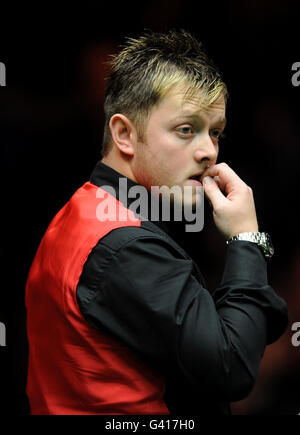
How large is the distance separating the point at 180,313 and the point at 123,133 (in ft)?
1.73

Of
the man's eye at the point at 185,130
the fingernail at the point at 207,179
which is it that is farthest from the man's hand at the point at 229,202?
the man's eye at the point at 185,130

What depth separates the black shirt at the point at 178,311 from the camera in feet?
3.26

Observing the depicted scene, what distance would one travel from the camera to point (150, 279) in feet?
3.36

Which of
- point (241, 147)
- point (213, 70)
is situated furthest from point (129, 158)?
point (241, 147)

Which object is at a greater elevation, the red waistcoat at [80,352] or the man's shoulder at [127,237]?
the man's shoulder at [127,237]

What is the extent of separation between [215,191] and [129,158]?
0.24 m

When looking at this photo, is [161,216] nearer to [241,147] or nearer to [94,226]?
[94,226]

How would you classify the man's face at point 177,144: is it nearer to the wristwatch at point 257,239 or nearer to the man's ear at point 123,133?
the man's ear at point 123,133

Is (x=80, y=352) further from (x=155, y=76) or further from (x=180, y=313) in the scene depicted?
(x=155, y=76)

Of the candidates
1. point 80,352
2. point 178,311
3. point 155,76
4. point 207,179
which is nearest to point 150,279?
point 178,311

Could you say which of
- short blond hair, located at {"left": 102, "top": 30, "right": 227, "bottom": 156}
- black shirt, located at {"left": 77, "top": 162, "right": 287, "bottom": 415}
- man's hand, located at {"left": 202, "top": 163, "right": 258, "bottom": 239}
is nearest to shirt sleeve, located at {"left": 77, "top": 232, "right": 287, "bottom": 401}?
black shirt, located at {"left": 77, "top": 162, "right": 287, "bottom": 415}

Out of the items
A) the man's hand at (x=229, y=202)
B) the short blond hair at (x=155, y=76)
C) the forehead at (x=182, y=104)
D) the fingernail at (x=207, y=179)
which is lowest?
the man's hand at (x=229, y=202)

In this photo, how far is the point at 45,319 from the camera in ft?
3.96

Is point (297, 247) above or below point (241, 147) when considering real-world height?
below
